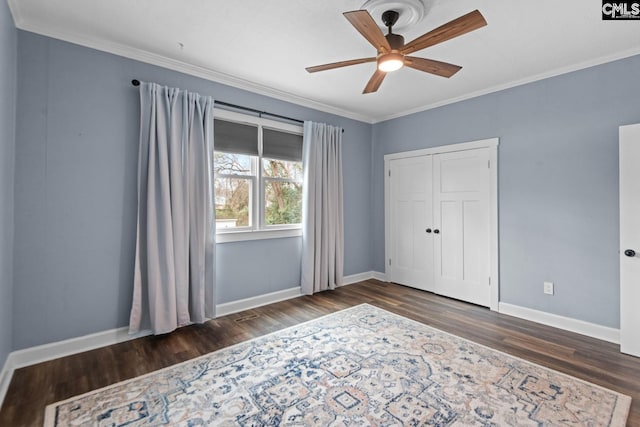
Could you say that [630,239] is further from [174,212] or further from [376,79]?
[174,212]

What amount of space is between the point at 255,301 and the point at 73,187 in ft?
7.07

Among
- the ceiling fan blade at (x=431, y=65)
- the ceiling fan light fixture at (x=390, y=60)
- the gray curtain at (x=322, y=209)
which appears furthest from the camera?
the gray curtain at (x=322, y=209)

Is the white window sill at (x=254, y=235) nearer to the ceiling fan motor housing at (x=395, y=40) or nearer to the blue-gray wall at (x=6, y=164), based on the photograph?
the blue-gray wall at (x=6, y=164)

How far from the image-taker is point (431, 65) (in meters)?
2.29

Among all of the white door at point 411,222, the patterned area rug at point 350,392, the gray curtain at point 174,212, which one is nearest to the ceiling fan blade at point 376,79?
the gray curtain at point 174,212

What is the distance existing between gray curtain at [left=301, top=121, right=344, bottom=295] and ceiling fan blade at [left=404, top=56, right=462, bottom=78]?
194 centimetres

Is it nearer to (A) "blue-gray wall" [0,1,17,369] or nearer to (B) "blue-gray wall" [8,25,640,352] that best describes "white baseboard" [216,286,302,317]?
(B) "blue-gray wall" [8,25,640,352]

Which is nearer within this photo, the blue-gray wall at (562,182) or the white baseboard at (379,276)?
the blue-gray wall at (562,182)

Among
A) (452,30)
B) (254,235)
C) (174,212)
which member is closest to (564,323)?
(452,30)

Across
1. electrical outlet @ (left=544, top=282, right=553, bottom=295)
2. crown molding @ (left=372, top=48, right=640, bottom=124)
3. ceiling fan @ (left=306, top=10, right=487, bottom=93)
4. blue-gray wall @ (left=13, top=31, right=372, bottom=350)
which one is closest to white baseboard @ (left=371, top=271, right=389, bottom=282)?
electrical outlet @ (left=544, top=282, right=553, bottom=295)

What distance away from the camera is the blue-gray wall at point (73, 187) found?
235 centimetres

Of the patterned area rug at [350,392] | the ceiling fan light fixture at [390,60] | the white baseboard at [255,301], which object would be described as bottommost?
the patterned area rug at [350,392]

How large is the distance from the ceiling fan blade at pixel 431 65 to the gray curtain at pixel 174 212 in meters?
2.05

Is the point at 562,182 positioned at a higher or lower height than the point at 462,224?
higher
